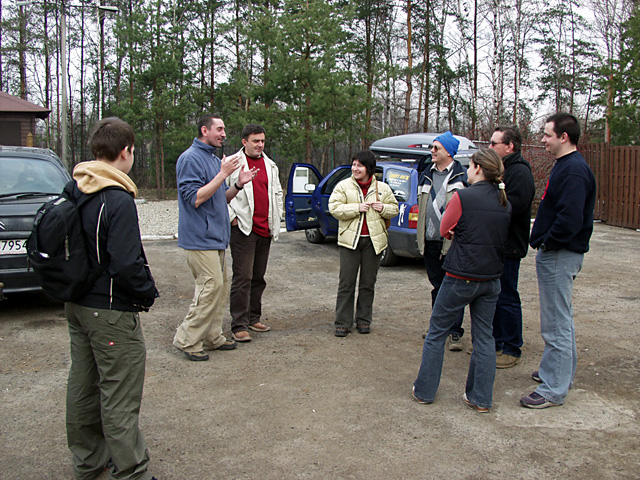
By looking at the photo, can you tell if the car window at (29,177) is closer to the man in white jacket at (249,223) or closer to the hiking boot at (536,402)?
the man in white jacket at (249,223)

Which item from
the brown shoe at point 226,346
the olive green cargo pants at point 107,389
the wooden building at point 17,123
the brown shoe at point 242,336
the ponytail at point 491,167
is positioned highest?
the wooden building at point 17,123

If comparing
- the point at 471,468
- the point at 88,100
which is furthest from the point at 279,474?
the point at 88,100

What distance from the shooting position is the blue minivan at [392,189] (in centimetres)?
870

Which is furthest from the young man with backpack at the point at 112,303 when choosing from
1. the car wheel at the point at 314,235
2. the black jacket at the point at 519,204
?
the car wheel at the point at 314,235

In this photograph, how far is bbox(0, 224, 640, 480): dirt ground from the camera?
3250mm

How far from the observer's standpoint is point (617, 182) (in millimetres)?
15047

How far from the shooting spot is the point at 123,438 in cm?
283

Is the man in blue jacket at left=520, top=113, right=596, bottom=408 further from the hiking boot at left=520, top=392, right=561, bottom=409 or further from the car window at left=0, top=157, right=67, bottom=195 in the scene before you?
the car window at left=0, top=157, right=67, bottom=195

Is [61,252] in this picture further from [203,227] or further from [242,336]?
[242,336]

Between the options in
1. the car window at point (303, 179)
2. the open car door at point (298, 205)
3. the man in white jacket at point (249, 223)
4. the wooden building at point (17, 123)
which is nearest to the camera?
the man in white jacket at point (249, 223)

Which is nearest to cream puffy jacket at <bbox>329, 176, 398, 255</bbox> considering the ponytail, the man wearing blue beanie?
the man wearing blue beanie

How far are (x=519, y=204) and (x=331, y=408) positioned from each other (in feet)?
7.28

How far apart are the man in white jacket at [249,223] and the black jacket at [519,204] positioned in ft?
7.06

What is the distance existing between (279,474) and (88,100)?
1419 inches
